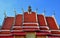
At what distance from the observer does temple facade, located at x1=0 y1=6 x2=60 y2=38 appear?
2353cm

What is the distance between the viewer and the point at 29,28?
76.9 feet

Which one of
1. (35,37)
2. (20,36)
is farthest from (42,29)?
(20,36)

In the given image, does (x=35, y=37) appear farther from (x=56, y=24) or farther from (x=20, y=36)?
(x=56, y=24)

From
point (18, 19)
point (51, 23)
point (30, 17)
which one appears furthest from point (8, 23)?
point (51, 23)

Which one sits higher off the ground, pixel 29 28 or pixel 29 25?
pixel 29 25

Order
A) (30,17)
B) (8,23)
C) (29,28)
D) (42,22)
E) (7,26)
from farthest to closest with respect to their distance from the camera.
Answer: (8,23) < (7,26) < (42,22) < (30,17) < (29,28)

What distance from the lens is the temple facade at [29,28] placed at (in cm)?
2353

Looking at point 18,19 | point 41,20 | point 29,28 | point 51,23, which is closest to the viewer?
point 29,28

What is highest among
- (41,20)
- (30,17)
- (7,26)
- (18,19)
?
(30,17)

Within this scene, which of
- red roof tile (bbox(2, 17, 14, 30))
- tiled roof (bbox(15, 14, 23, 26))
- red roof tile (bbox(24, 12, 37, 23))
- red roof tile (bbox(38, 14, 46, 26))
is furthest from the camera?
red roof tile (bbox(2, 17, 14, 30))

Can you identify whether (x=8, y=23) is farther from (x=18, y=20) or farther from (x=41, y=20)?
(x=41, y=20)

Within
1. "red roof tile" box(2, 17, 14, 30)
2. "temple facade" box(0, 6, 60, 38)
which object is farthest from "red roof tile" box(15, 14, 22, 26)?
"red roof tile" box(2, 17, 14, 30)

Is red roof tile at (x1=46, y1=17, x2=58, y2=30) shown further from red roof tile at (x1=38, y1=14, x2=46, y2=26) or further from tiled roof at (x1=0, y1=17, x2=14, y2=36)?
tiled roof at (x1=0, y1=17, x2=14, y2=36)

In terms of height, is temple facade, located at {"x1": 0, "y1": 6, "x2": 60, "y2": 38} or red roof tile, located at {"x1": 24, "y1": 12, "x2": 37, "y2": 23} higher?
red roof tile, located at {"x1": 24, "y1": 12, "x2": 37, "y2": 23}
